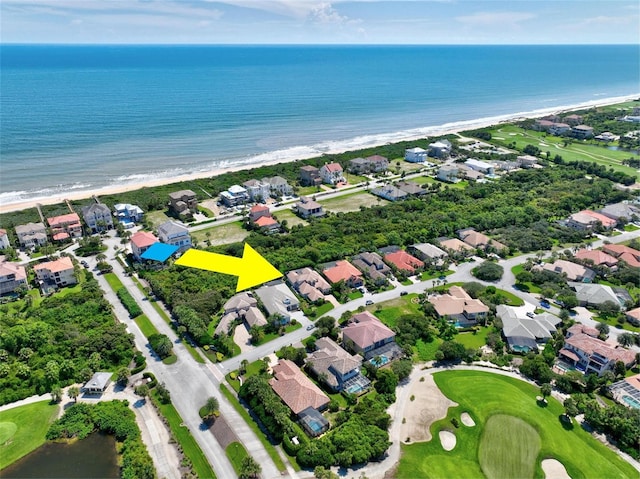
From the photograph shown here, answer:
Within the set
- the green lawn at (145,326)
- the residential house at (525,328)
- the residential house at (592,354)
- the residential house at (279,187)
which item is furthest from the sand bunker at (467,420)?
the residential house at (279,187)

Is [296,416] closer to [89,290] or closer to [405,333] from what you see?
[405,333]

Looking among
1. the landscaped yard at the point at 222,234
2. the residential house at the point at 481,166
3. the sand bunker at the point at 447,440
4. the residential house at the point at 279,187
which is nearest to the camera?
the sand bunker at the point at 447,440

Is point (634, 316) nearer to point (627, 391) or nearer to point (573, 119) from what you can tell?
point (627, 391)

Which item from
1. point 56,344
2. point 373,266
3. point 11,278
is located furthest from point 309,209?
point 11,278

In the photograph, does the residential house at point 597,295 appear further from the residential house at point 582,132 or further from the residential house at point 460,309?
the residential house at point 582,132

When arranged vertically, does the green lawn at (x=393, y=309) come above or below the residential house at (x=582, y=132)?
below
